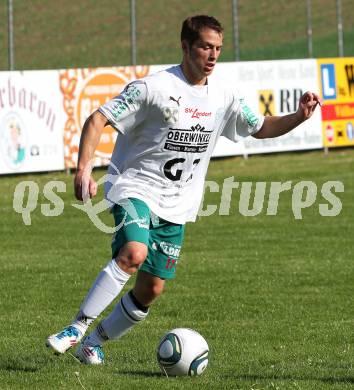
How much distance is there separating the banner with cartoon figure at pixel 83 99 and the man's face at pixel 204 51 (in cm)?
1426

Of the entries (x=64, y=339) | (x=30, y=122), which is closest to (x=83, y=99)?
(x=30, y=122)

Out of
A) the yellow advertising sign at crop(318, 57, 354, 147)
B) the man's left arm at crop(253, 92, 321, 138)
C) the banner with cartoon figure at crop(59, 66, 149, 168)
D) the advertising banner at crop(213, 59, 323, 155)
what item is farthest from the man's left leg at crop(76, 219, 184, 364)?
the yellow advertising sign at crop(318, 57, 354, 147)

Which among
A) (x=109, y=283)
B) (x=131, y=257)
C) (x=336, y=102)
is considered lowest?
(x=336, y=102)

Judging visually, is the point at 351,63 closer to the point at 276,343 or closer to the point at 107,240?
the point at 107,240

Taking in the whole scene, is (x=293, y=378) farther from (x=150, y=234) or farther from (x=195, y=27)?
(x=195, y=27)

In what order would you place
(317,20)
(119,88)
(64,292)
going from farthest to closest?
(317,20), (119,88), (64,292)

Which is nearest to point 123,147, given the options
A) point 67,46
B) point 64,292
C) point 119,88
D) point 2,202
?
point 64,292

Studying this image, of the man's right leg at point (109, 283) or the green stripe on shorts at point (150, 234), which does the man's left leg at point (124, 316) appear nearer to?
the green stripe on shorts at point (150, 234)

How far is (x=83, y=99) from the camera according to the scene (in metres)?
22.5

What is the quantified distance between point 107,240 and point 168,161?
740cm

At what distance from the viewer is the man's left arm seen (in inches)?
323

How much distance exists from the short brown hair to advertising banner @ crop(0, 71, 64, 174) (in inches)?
528

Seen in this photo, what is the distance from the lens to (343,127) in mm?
26984

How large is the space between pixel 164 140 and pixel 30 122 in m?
13.8
